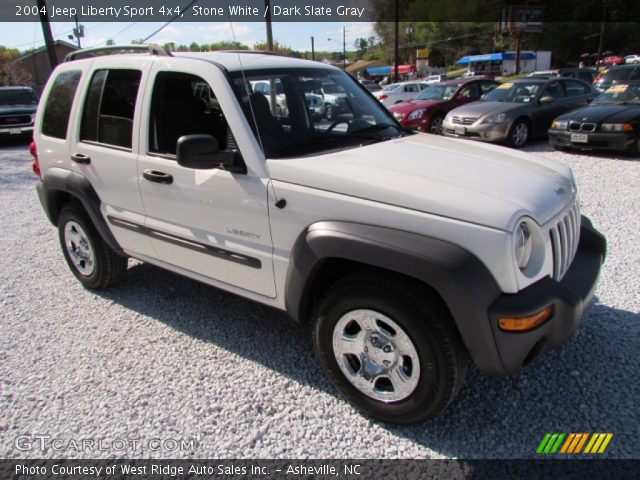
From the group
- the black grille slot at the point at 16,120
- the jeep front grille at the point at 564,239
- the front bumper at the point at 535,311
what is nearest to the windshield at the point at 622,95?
the jeep front grille at the point at 564,239

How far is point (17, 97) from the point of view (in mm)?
14773

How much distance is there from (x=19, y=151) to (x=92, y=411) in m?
13.3

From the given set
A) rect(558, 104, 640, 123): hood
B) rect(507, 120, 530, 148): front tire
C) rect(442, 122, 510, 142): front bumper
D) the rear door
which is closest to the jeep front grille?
the rear door

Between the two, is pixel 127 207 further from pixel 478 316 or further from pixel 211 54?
pixel 478 316

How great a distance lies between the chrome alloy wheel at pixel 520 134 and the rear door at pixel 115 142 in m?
8.59

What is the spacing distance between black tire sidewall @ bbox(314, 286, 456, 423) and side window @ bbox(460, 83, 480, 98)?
38.5 feet

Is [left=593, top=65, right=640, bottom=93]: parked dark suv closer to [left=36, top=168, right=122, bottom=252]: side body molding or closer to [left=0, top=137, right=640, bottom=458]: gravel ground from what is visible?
[left=0, top=137, right=640, bottom=458]: gravel ground

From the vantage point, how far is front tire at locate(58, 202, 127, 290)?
4.02 metres

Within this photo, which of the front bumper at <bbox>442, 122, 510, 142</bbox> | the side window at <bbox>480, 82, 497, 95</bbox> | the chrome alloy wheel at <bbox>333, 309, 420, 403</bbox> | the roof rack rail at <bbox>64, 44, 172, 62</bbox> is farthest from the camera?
the side window at <bbox>480, 82, 497, 95</bbox>

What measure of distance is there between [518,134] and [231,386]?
363 inches

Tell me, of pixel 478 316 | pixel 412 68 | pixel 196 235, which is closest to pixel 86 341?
pixel 196 235

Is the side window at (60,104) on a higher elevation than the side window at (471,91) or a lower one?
higher

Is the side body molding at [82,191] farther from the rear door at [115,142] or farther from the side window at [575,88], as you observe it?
the side window at [575,88]

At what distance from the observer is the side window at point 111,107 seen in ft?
11.0
